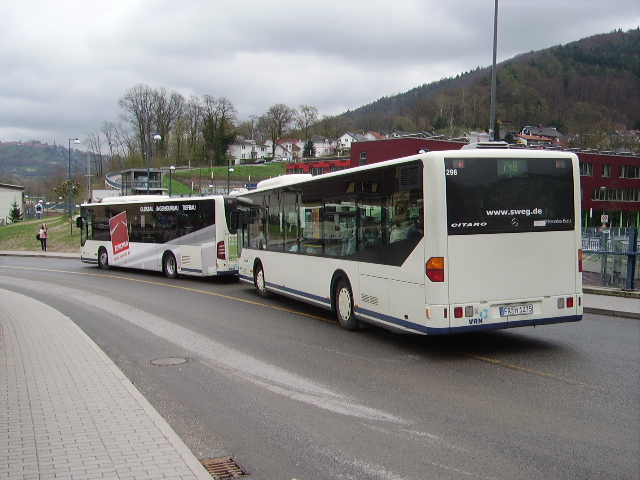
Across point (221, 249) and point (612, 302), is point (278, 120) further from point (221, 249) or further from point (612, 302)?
point (612, 302)

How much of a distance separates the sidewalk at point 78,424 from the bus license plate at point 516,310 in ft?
16.3

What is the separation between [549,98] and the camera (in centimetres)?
14425

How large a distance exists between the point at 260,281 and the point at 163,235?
7.87 meters

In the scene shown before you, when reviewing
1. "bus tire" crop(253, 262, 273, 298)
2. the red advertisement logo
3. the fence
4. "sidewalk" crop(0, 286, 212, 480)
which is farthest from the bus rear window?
the red advertisement logo

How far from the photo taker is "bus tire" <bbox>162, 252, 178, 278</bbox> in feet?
72.9

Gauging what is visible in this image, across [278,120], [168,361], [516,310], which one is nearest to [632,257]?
A: [516,310]

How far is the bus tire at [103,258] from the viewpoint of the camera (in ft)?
88.4

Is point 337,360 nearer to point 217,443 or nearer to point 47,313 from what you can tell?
point 217,443

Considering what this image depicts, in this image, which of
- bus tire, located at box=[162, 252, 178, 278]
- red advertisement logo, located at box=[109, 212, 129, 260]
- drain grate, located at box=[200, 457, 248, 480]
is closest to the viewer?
drain grate, located at box=[200, 457, 248, 480]

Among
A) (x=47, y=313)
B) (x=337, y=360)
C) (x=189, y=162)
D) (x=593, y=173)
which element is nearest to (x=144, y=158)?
(x=189, y=162)

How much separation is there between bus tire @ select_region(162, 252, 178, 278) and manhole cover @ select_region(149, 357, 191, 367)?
1321cm

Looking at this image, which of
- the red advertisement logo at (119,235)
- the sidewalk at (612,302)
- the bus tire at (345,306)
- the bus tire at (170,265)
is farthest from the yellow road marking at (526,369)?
the red advertisement logo at (119,235)

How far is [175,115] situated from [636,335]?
9843 centimetres

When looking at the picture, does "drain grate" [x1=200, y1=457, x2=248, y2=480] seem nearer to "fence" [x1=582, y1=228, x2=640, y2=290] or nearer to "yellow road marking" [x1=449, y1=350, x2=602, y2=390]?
→ "yellow road marking" [x1=449, y1=350, x2=602, y2=390]
